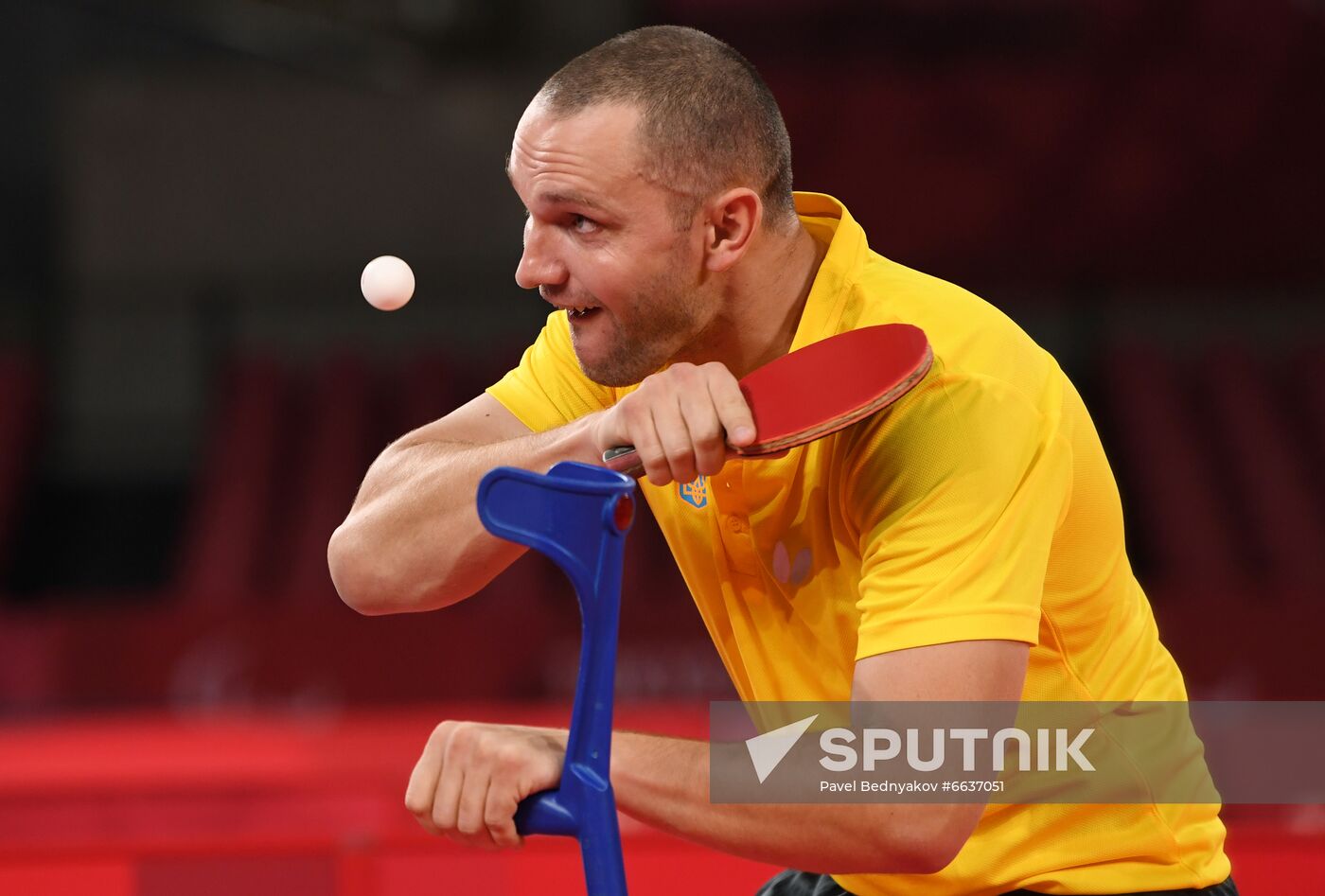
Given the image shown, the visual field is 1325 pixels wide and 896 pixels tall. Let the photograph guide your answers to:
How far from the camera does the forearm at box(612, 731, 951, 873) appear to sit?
50.5 inches

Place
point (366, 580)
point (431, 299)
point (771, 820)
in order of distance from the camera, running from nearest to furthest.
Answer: point (771, 820)
point (366, 580)
point (431, 299)

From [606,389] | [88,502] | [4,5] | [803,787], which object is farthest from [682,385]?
[4,5]

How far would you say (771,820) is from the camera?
1301 mm

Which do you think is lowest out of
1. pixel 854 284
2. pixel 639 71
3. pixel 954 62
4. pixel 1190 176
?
pixel 854 284

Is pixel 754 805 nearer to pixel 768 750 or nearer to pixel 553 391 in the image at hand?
pixel 768 750

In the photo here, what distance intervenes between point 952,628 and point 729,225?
512mm

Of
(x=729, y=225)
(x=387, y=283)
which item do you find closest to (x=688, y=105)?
(x=729, y=225)

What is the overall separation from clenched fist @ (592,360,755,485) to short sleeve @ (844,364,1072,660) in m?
0.22

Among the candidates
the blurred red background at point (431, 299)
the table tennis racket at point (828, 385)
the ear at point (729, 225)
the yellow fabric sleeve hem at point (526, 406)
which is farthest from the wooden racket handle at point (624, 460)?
the blurred red background at point (431, 299)

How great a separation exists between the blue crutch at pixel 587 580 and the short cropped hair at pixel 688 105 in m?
0.45

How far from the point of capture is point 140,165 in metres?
7.60

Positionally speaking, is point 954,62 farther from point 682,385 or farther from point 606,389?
point 682,385

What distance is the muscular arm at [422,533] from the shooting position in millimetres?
1562

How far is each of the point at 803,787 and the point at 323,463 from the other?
5627 mm
